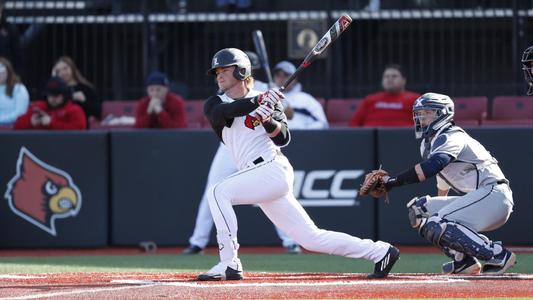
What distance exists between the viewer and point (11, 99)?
44.4ft

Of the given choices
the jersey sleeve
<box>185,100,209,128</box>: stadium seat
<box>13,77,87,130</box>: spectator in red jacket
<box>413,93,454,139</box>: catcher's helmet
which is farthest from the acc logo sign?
the jersey sleeve

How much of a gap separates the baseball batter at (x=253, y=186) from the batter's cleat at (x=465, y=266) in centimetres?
95

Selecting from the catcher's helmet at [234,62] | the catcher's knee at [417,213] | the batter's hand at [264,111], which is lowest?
the catcher's knee at [417,213]

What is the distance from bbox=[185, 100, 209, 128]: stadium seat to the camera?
1421 centimetres

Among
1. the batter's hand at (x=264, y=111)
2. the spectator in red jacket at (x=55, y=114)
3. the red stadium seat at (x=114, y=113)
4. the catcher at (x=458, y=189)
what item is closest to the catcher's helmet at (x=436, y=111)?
Answer: the catcher at (x=458, y=189)

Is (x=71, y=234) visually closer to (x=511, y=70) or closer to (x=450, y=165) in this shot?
(x=450, y=165)

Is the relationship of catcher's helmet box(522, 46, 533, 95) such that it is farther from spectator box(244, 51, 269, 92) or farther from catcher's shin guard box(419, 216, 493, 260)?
spectator box(244, 51, 269, 92)

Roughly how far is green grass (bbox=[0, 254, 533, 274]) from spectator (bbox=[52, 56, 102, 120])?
2592 millimetres

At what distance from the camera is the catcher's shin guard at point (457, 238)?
864cm

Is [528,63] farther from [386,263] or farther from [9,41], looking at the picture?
[9,41]

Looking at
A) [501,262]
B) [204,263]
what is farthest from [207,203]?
[501,262]

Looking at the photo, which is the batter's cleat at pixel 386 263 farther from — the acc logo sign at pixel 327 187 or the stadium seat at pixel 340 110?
the stadium seat at pixel 340 110

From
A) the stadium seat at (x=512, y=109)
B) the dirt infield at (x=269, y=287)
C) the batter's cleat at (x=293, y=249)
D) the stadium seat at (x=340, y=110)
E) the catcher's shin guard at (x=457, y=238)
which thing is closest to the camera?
the dirt infield at (x=269, y=287)

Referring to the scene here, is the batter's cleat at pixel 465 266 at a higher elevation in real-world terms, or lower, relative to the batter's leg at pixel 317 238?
lower
